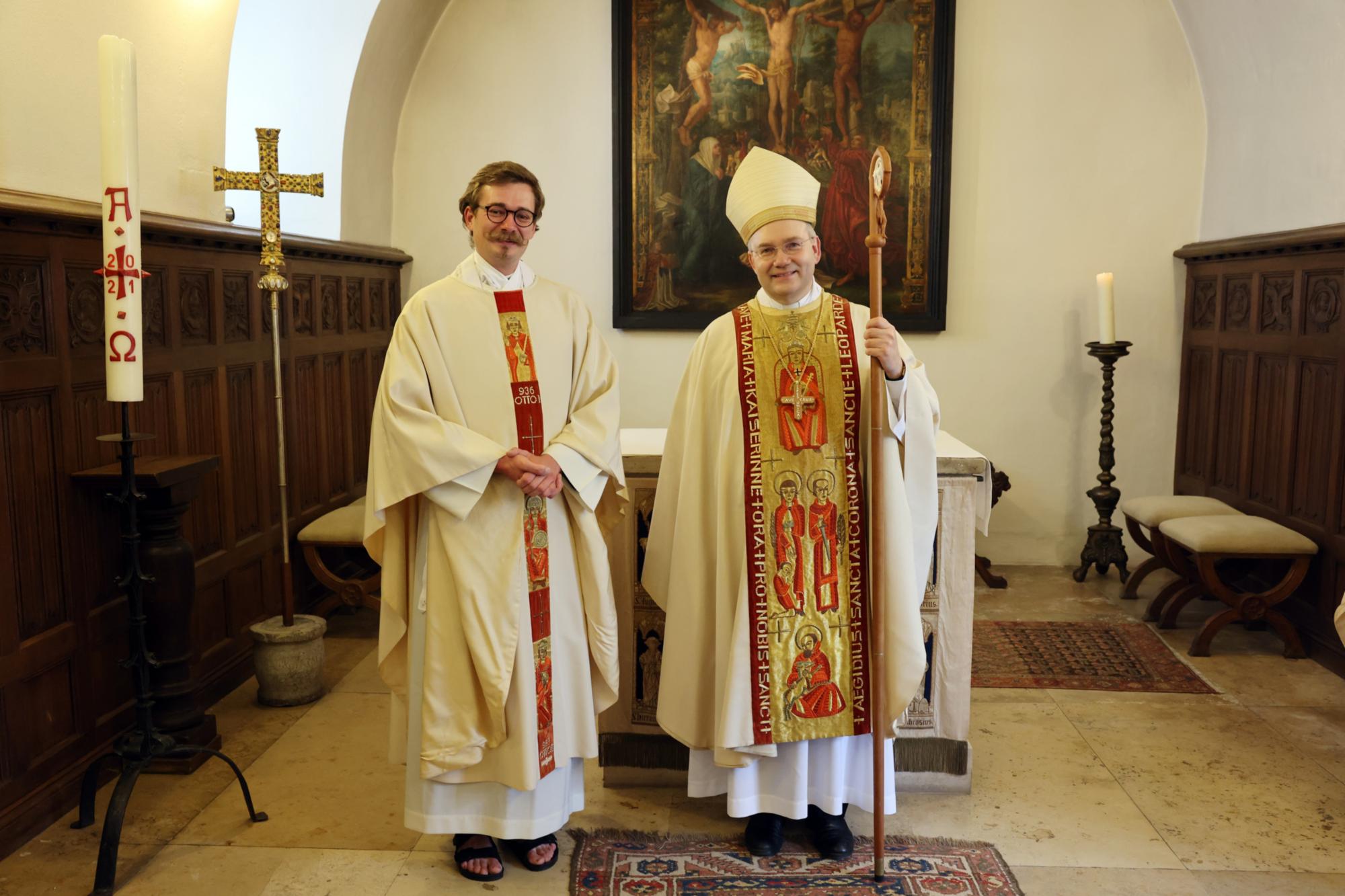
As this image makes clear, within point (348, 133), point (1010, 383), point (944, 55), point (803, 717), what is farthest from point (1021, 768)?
point (348, 133)

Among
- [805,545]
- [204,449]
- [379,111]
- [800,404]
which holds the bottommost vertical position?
[805,545]

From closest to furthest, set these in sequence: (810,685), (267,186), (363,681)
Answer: (810,685)
(267,186)
(363,681)

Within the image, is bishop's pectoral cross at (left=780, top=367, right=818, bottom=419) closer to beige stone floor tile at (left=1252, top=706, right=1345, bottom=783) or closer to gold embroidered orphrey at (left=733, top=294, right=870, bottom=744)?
gold embroidered orphrey at (left=733, top=294, right=870, bottom=744)

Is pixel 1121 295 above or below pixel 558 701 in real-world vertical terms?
above

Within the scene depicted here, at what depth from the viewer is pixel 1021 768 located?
3.68 metres

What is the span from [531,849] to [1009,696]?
2.12m

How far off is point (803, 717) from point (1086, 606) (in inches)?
119

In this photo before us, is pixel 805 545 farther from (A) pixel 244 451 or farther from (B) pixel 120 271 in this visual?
(A) pixel 244 451

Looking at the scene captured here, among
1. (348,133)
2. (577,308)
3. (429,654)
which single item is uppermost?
(348,133)

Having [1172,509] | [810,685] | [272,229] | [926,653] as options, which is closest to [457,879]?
[810,685]

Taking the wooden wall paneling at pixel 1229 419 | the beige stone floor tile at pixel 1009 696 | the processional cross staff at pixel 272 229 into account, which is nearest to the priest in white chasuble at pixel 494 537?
the processional cross staff at pixel 272 229

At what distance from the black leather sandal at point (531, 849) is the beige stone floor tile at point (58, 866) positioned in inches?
38.4

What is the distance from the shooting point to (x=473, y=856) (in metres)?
2.98

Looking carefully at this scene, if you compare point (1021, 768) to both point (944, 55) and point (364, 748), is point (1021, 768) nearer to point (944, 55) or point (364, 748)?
point (364, 748)
